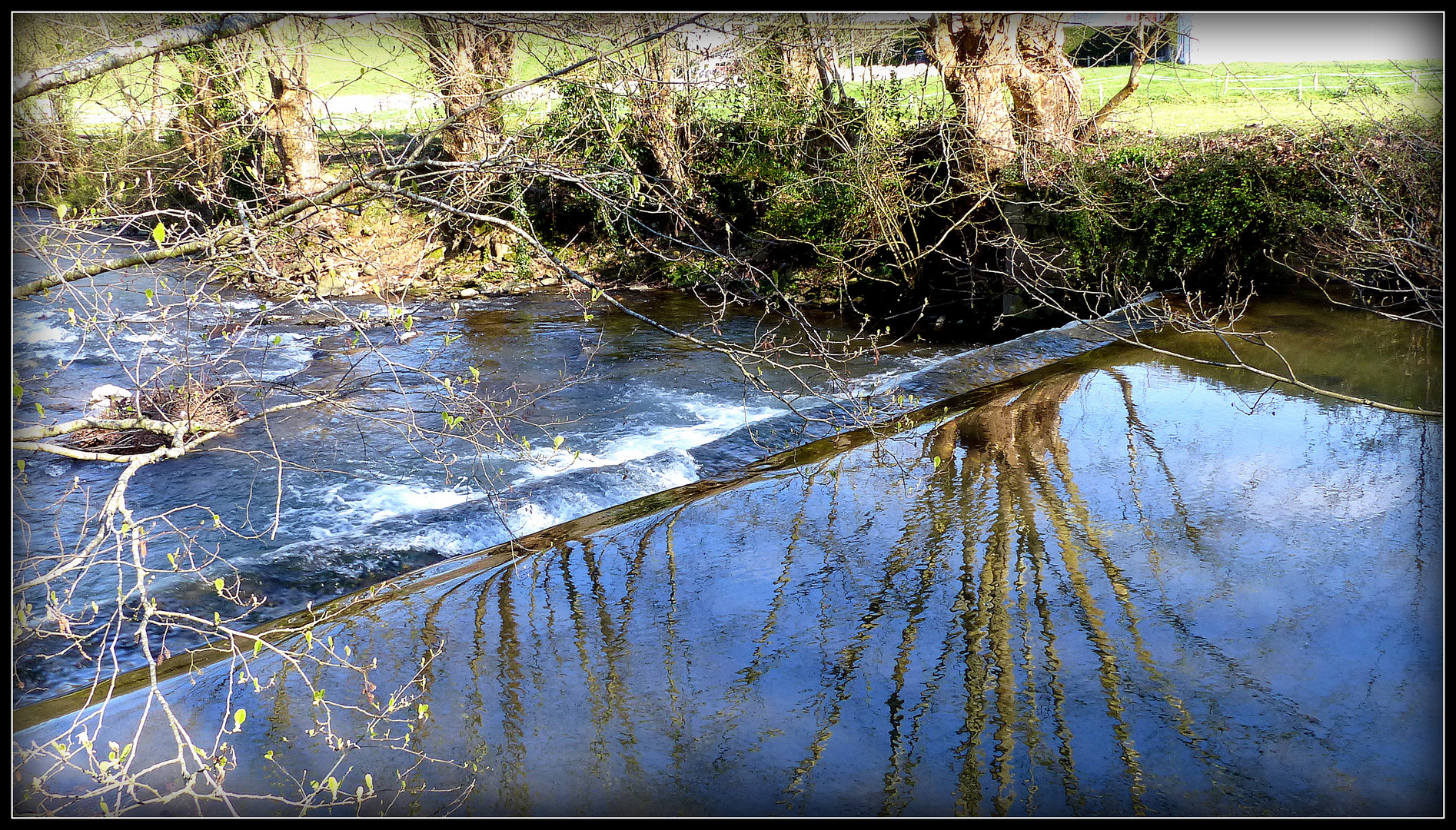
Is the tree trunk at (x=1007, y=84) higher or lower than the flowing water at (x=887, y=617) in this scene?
higher

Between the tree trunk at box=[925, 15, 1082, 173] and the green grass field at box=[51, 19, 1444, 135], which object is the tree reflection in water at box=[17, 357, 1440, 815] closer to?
the green grass field at box=[51, 19, 1444, 135]

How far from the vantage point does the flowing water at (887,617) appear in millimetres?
3842

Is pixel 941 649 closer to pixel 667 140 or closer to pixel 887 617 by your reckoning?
pixel 887 617

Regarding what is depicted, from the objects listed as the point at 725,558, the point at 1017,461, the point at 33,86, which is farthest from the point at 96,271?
the point at 1017,461

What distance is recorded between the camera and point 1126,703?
4.22m

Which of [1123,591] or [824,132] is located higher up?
[824,132]

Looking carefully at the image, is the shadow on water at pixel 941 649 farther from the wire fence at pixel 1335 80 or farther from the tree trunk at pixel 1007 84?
the tree trunk at pixel 1007 84

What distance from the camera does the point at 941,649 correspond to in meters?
4.75

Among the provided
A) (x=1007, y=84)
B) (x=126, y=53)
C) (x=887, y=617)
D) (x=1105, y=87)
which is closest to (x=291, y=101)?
(x=126, y=53)

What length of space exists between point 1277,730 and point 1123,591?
127 cm

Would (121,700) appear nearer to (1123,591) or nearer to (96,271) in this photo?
(96,271)

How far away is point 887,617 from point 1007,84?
8841mm

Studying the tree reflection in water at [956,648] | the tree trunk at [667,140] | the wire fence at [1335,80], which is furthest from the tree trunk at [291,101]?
the tree trunk at [667,140]

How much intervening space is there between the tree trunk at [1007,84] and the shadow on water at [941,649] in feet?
18.6
